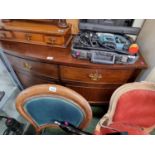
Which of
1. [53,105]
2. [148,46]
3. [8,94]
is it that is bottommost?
[8,94]

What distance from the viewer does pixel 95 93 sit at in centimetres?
141

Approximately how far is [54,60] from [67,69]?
0.44ft

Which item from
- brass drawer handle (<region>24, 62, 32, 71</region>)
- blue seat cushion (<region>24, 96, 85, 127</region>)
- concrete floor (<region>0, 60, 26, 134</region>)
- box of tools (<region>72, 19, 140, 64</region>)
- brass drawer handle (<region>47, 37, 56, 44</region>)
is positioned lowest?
concrete floor (<region>0, 60, 26, 134</region>)

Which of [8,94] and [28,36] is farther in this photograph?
[8,94]

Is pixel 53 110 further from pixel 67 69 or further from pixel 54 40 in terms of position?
pixel 54 40

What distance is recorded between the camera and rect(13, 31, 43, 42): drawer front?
1226 millimetres

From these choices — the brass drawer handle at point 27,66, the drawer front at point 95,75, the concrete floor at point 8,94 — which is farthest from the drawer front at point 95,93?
the concrete floor at point 8,94

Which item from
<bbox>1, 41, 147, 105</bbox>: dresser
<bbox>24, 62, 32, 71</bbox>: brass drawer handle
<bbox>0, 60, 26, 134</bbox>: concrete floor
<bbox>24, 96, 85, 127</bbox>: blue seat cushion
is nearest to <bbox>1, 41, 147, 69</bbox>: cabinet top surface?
<bbox>1, 41, 147, 105</bbox>: dresser

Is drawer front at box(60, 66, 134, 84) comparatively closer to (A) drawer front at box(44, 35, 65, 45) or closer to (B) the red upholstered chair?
(A) drawer front at box(44, 35, 65, 45)

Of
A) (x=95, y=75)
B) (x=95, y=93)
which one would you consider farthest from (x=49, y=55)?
(x=95, y=93)

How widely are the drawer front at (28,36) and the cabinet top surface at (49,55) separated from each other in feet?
0.17

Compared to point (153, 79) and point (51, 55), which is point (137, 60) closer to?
point (153, 79)
